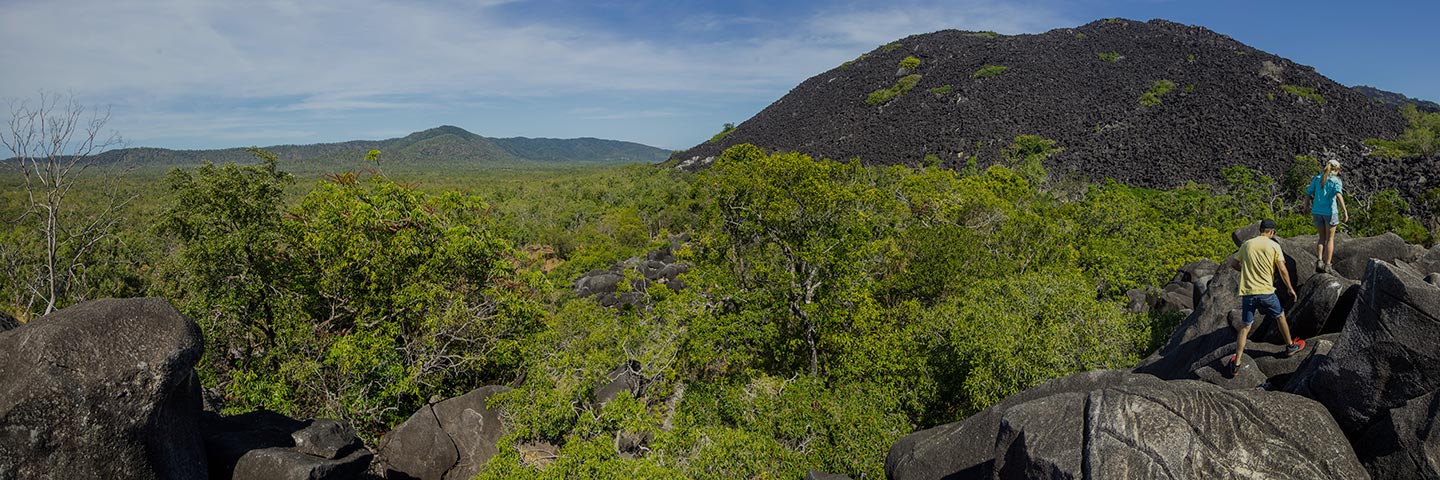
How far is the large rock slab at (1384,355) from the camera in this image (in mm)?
7223

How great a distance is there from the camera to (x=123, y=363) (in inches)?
331

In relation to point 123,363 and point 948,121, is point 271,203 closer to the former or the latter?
point 123,363

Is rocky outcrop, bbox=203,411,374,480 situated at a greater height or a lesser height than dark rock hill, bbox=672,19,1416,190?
lesser

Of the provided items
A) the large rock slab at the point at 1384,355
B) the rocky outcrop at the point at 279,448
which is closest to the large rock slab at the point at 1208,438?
the large rock slab at the point at 1384,355

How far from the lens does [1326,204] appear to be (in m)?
11.4

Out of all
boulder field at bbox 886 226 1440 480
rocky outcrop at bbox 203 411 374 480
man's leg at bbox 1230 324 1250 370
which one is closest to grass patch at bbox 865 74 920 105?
man's leg at bbox 1230 324 1250 370

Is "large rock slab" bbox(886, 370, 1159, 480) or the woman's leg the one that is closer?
"large rock slab" bbox(886, 370, 1159, 480)

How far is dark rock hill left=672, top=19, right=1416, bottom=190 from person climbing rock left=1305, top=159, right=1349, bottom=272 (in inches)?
2380

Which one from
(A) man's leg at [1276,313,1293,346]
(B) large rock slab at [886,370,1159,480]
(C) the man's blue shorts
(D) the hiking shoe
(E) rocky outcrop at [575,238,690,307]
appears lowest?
(E) rocky outcrop at [575,238,690,307]

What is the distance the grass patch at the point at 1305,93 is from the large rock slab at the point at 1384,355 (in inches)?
4004

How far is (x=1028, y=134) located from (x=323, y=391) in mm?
96306

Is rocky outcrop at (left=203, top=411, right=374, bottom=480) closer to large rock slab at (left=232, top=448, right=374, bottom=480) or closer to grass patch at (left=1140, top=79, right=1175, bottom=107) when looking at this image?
large rock slab at (left=232, top=448, right=374, bottom=480)

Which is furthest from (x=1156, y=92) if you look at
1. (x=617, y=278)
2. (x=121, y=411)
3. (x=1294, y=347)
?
(x=121, y=411)

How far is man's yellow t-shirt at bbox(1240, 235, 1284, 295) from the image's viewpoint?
368 inches
